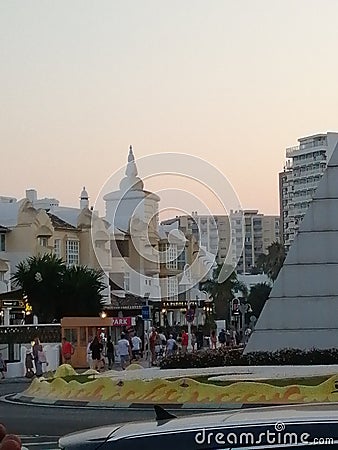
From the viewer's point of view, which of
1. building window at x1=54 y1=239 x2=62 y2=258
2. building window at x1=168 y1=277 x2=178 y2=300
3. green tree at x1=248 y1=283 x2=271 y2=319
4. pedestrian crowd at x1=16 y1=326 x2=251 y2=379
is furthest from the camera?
green tree at x1=248 y1=283 x2=271 y2=319

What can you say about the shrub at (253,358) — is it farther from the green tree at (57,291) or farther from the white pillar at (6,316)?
the white pillar at (6,316)

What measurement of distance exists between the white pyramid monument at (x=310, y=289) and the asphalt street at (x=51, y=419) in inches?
245

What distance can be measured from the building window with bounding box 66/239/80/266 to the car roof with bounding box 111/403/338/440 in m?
86.8

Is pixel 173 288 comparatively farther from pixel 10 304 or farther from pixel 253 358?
pixel 253 358

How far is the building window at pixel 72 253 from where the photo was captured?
3627 inches

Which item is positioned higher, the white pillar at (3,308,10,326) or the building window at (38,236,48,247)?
the building window at (38,236,48,247)

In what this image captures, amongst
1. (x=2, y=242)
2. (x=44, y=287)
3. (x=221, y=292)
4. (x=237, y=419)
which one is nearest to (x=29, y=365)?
(x=44, y=287)

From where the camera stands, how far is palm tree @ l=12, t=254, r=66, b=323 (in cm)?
6956

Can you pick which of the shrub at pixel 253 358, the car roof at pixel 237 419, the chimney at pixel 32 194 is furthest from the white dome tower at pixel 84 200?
the car roof at pixel 237 419

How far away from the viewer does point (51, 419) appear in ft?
70.0

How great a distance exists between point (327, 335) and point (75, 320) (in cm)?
2084

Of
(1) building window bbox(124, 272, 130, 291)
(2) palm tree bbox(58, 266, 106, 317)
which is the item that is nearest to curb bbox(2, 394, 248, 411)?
(2) palm tree bbox(58, 266, 106, 317)

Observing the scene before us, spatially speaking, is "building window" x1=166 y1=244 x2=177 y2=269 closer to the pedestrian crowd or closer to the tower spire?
the tower spire

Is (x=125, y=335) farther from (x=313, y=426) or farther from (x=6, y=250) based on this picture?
(x=313, y=426)
